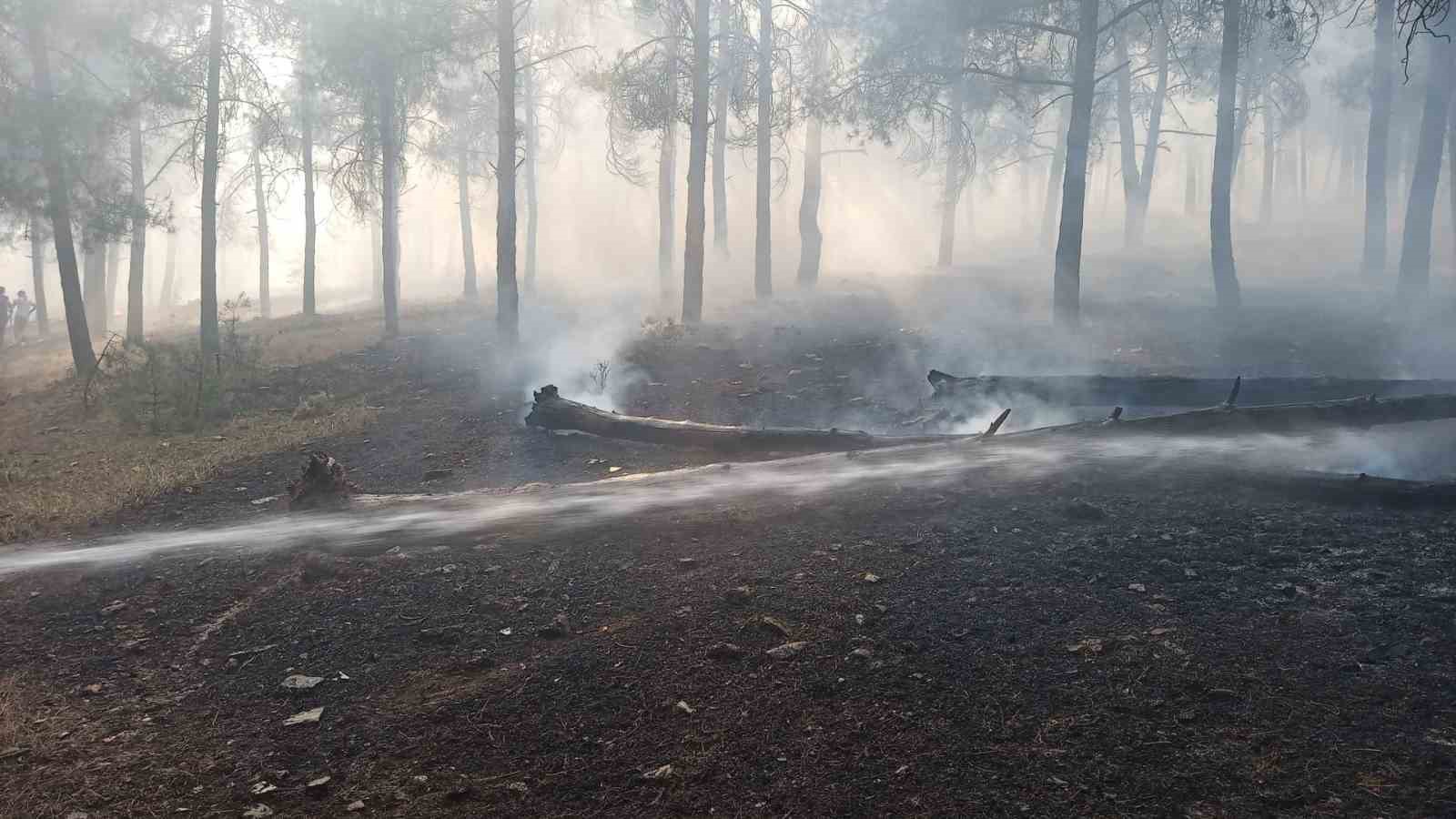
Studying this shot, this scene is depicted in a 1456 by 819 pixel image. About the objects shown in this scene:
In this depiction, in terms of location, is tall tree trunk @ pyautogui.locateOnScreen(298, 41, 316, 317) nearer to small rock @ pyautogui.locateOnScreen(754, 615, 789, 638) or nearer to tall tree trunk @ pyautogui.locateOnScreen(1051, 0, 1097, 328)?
tall tree trunk @ pyautogui.locateOnScreen(1051, 0, 1097, 328)

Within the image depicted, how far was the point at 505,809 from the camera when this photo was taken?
3582 mm

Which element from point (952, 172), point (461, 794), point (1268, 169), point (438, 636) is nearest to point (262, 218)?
point (952, 172)

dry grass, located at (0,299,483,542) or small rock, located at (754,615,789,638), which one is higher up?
small rock, located at (754,615,789,638)

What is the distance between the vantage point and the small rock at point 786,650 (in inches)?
185

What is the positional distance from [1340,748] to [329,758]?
4167 mm

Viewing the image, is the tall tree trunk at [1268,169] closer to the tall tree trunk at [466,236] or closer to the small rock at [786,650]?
the tall tree trunk at [466,236]

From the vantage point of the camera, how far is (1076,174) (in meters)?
16.7

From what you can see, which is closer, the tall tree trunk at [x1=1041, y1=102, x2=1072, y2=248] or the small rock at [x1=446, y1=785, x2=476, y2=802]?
the small rock at [x1=446, y1=785, x2=476, y2=802]

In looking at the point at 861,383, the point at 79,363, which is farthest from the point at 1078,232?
the point at 79,363

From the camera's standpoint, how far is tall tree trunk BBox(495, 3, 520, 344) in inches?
699

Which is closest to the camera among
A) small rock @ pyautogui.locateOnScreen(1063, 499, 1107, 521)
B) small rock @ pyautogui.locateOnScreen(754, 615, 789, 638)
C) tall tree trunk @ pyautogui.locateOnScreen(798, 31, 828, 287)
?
small rock @ pyautogui.locateOnScreen(754, 615, 789, 638)

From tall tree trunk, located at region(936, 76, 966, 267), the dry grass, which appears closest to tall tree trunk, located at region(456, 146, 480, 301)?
the dry grass

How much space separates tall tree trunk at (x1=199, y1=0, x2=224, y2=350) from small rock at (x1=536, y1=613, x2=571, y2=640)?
50.7 feet

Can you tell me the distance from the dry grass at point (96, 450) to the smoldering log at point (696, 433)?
3334mm
